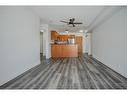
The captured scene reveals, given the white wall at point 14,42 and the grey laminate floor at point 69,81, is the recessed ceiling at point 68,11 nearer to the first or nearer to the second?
the white wall at point 14,42

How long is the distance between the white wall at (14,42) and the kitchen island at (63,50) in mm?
5204

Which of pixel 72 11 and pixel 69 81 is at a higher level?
pixel 72 11

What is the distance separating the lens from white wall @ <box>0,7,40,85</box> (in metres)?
3.49

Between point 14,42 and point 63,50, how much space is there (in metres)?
7.00

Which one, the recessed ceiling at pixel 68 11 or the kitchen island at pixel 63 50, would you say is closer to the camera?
the recessed ceiling at pixel 68 11

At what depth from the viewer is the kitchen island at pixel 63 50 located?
427 inches

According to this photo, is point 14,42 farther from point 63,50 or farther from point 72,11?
point 63,50

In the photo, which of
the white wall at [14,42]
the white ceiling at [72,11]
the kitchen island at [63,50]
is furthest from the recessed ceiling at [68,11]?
the kitchen island at [63,50]

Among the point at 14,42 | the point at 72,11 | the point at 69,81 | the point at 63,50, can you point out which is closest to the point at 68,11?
the point at 72,11

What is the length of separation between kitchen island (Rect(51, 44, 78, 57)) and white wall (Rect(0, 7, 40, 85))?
205 inches

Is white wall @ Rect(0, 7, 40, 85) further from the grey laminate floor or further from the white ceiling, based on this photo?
the white ceiling

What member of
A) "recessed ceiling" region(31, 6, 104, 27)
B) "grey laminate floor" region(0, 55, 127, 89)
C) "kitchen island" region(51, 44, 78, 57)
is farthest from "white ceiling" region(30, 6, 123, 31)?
"kitchen island" region(51, 44, 78, 57)

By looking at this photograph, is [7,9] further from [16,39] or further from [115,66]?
[115,66]

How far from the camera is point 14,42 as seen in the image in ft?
13.5
